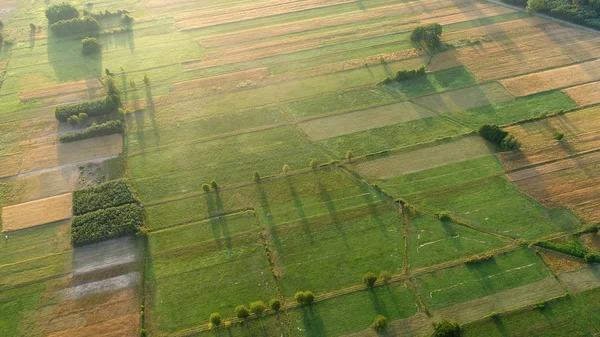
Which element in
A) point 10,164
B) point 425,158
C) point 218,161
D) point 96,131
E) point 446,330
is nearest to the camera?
point 446,330

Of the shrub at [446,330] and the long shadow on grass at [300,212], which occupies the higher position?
the long shadow on grass at [300,212]

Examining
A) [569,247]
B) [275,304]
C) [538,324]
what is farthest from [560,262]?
[275,304]

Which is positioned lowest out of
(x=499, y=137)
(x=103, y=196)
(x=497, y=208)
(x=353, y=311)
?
(x=353, y=311)

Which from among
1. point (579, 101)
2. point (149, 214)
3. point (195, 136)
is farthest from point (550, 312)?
point (195, 136)

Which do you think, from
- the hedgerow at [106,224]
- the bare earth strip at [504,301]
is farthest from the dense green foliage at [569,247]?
the hedgerow at [106,224]

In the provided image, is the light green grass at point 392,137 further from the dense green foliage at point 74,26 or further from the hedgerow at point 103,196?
the dense green foliage at point 74,26

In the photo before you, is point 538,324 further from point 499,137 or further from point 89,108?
point 89,108

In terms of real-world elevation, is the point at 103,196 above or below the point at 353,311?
above
